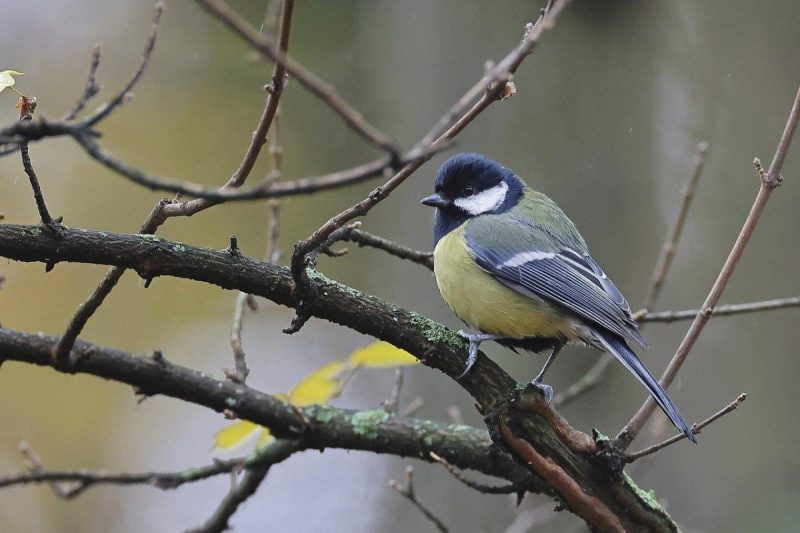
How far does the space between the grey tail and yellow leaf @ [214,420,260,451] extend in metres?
1.12

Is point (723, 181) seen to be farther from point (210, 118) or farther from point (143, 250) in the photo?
point (210, 118)

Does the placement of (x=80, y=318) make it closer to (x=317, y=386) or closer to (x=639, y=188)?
(x=317, y=386)

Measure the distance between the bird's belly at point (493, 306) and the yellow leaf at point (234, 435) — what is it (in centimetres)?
87

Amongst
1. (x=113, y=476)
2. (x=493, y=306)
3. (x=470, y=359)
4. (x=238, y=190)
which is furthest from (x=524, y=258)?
(x=238, y=190)

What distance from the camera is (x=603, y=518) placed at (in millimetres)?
2131

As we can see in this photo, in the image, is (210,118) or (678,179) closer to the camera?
(678,179)

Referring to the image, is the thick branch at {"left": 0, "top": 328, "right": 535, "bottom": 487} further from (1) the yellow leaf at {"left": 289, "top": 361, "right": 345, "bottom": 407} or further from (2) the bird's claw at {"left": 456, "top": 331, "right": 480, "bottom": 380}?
(2) the bird's claw at {"left": 456, "top": 331, "right": 480, "bottom": 380}

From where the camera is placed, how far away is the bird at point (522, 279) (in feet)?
8.86

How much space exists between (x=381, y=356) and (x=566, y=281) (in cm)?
94

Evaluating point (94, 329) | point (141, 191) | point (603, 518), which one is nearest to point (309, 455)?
point (94, 329)

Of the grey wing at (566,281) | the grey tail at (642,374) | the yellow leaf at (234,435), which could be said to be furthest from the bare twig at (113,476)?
the grey tail at (642,374)

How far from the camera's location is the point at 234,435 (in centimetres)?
220

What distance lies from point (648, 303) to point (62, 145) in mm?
5573

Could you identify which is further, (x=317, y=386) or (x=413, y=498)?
(x=413, y=498)
